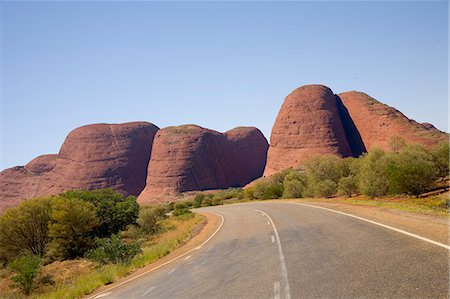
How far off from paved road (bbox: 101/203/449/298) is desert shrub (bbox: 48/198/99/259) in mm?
13949

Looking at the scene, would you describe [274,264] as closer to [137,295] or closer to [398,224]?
[137,295]

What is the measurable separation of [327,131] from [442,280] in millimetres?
77347

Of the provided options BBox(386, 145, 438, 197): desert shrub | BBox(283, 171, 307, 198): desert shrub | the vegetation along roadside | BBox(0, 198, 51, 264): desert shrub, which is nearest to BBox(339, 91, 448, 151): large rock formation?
BBox(283, 171, 307, 198): desert shrub

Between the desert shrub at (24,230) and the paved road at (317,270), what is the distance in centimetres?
1758

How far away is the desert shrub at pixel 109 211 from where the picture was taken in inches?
1193

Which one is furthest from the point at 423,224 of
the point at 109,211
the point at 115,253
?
the point at 109,211

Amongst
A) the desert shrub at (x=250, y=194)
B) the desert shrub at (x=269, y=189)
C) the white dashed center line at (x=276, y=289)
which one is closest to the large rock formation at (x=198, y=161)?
the desert shrub at (x=250, y=194)

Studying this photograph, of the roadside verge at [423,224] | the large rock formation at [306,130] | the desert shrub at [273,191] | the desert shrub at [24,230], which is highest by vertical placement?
the large rock formation at [306,130]

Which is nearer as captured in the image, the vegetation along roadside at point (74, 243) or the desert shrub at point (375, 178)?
the vegetation along roadside at point (74, 243)

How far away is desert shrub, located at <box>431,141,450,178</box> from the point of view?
32.8 m

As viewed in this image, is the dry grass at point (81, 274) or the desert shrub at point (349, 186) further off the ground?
the desert shrub at point (349, 186)

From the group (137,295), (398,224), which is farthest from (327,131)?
(137,295)

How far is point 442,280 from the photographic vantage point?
5734 millimetres

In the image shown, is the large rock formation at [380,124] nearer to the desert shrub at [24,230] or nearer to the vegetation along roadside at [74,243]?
the vegetation along roadside at [74,243]
